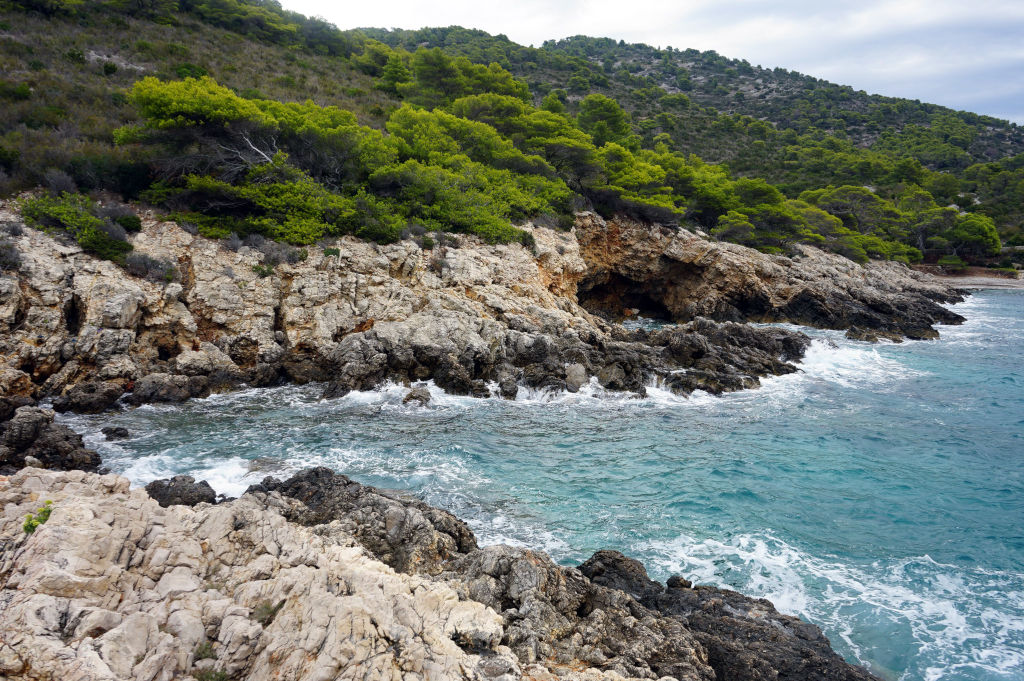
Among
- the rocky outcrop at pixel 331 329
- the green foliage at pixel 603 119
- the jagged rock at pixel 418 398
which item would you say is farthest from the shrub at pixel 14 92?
the green foliage at pixel 603 119

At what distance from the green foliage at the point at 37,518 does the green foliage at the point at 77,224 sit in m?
13.9

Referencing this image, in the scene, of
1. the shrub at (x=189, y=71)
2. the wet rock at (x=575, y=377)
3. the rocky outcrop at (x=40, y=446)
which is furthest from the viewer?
the shrub at (x=189, y=71)

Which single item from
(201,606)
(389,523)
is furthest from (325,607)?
(389,523)

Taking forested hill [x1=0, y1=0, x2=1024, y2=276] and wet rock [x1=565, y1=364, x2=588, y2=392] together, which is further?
forested hill [x1=0, y1=0, x2=1024, y2=276]

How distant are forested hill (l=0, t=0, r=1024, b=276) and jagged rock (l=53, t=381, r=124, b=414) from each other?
505 cm

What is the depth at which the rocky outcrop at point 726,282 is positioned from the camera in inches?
1180

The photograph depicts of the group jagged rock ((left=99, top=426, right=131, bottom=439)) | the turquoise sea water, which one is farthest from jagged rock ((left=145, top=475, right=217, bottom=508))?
jagged rock ((left=99, top=426, right=131, bottom=439))

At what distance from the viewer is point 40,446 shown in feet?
36.8

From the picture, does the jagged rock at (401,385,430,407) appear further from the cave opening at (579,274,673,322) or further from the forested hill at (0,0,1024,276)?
the cave opening at (579,274,673,322)

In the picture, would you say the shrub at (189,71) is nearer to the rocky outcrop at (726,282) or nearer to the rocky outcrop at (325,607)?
the rocky outcrop at (726,282)

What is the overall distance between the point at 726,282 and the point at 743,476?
20.9 meters

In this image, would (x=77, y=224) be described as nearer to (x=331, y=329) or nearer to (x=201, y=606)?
(x=331, y=329)

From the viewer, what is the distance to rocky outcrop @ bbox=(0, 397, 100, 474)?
35.5 ft

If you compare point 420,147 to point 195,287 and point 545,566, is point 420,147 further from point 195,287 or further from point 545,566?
point 545,566
